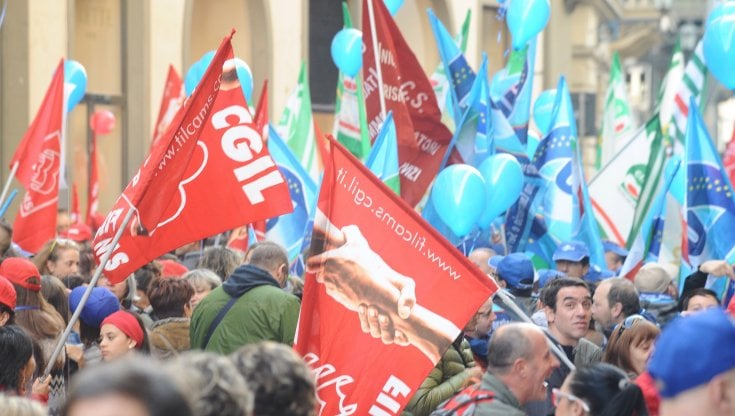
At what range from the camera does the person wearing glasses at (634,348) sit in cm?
693

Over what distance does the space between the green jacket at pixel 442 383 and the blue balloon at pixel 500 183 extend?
489 cm

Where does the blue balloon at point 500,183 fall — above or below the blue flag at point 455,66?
below

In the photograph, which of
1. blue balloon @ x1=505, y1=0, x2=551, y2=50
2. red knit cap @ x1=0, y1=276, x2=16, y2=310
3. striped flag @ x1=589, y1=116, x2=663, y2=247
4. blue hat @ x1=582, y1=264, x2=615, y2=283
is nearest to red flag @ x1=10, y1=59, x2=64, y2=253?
blue hat @ x1=582, y1=264, x2=615, y2=283

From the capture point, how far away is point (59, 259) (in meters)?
9.98

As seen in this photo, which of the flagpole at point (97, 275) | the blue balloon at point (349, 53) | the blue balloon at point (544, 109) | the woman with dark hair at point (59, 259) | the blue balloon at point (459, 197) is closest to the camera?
the flagpole at point (97, 275)

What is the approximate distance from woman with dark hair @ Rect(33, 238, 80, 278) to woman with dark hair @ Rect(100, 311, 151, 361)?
278 centimetres

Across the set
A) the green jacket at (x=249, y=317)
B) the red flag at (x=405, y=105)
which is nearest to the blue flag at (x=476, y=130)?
the red flag at (x=405, y=105)

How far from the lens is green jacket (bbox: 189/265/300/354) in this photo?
24.8 ft

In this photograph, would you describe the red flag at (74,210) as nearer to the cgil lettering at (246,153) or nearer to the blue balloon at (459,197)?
the blue balloon at (459,197)

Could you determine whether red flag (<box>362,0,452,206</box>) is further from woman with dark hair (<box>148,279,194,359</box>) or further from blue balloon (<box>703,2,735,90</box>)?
woman with dark hair (<box>148,279,194,359</box>)

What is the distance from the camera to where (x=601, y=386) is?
5254mm

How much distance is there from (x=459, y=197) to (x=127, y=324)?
4461mm

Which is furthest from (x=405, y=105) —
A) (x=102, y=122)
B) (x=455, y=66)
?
(x=102, y=122)

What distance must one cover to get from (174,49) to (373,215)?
13.0 m
